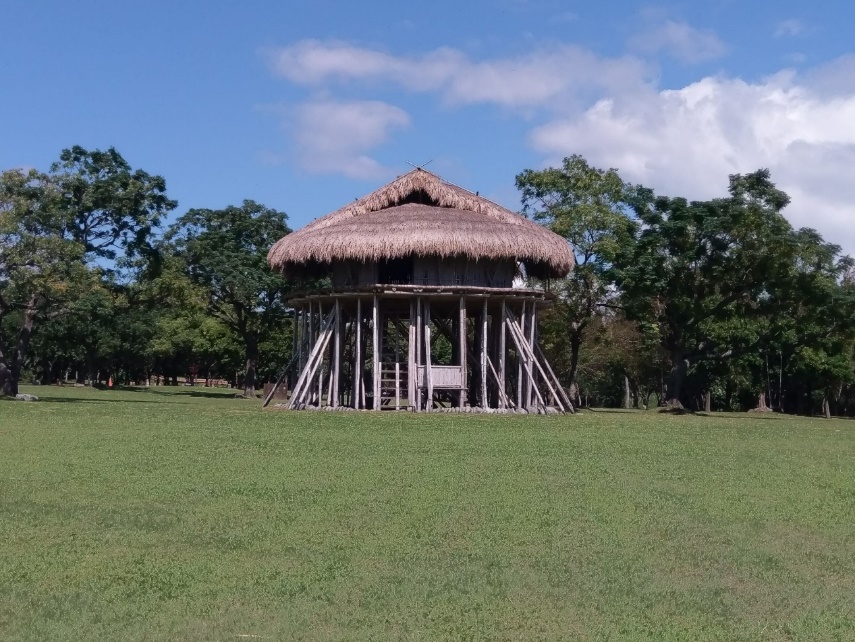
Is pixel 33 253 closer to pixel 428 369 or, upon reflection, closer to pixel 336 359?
pixel 336 359

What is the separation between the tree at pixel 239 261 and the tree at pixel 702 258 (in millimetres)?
20049

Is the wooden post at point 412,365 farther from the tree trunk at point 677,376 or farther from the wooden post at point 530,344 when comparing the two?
the tree trunk at point 677,376

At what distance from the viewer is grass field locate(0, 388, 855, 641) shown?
24.3 ft

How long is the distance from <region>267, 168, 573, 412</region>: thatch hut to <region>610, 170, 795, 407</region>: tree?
5.26 metres

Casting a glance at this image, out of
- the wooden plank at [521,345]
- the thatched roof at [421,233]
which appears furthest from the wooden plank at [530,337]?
the thatched roof at [421,233]

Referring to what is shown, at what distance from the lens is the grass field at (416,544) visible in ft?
24.3

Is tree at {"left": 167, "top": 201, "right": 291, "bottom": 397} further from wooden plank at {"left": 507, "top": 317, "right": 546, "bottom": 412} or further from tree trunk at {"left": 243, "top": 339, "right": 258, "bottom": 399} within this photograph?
wooden plank at {"left": 507, "top": 317, "right": 546, "bottom": 412}

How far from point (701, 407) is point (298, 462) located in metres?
55.7

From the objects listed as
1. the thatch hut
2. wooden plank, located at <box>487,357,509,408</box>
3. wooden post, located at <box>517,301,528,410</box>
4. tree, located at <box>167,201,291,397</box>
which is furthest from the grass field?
tree, located at <box>167,201,291,397</box>

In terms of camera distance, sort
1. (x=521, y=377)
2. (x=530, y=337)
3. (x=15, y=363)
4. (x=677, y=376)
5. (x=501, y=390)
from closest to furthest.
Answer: (x=501, y=390) < (x=521, y=377) < (x=530, y=337) < (x=15, y=363) < (x=677, y=376)

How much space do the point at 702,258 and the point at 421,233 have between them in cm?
1439

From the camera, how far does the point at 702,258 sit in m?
42.4

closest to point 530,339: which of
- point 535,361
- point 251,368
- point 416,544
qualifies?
point 535,361

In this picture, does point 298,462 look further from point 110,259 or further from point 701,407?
point 701,407
